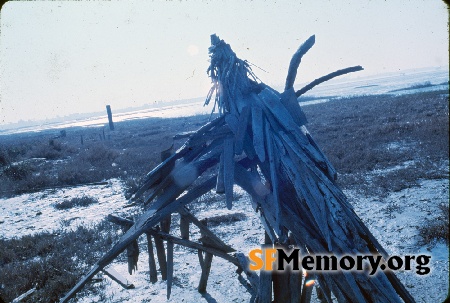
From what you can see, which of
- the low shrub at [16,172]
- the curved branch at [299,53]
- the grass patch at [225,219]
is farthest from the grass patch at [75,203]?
the curved branch at [299,53]

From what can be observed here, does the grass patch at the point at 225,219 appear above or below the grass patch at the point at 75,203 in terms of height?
below

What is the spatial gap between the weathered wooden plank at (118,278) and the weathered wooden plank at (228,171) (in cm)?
440

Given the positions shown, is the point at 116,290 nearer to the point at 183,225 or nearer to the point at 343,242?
the point at 183,225

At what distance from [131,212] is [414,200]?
9979 mm

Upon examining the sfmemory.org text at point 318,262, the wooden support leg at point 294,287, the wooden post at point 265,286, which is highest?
the sfmemory.org text at point 318,262

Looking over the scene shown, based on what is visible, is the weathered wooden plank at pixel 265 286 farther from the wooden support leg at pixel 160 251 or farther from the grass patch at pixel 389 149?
the grass patch at pixel 389 149

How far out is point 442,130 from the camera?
18719mm

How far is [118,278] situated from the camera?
7.27m

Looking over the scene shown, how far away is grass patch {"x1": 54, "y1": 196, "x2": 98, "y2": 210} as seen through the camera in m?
13.9

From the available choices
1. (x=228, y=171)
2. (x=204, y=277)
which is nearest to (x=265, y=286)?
(x=228, y=171)

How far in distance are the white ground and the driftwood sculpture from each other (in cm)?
213

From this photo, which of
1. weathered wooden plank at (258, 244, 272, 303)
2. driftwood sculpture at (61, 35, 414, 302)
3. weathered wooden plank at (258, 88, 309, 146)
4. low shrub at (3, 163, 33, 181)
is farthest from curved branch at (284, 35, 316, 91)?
low shrub at (3, 163, 33, 181)

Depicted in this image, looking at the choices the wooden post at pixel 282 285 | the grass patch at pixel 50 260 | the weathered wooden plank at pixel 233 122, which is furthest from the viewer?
the grass patch at pixel 50 260

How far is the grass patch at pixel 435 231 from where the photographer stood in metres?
7.56
